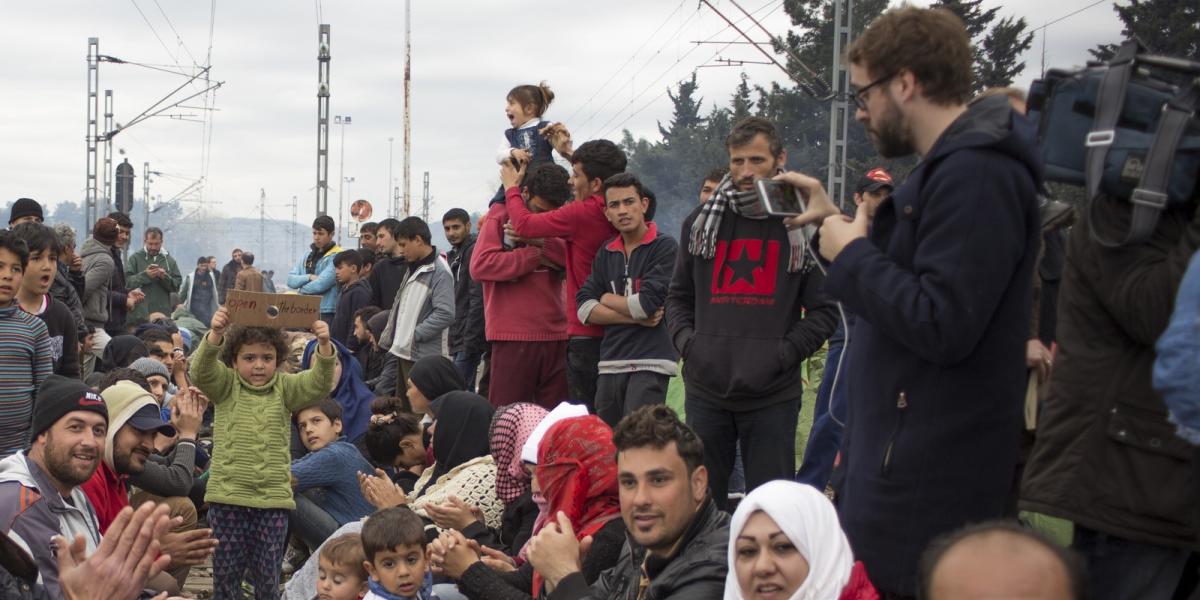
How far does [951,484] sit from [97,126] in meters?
34.7

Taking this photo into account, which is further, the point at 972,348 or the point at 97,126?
the point at 97,126

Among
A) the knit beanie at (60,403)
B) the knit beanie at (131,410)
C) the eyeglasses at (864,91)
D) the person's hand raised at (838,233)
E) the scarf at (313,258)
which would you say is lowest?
the knit beanie at (131,410)

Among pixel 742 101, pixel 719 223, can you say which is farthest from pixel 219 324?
pixel 742 101

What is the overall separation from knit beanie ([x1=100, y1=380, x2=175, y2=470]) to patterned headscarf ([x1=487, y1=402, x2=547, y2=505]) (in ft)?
5.90

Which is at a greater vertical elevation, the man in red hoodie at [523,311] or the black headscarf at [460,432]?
the man in red hoodie at [523,311]

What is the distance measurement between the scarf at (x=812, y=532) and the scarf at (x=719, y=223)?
2.33m

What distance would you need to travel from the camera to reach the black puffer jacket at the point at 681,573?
377cm

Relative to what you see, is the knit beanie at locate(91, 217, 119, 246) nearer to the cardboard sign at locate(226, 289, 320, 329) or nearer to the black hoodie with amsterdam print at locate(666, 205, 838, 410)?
the cardboard sign at locate(226, 289, 320, 329)

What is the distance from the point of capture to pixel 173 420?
7660mm

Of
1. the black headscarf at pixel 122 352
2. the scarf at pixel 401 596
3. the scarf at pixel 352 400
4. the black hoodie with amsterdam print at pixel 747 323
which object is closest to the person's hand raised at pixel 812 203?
the black hoodie with amsterdam print at pixel 747 323

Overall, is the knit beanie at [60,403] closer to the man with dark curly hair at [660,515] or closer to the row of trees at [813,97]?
the man with dark curly hair at [660,515]

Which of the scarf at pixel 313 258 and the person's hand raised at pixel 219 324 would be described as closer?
the person's hand raised at pixel 219 324

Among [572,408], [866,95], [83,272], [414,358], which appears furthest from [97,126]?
[866,95]

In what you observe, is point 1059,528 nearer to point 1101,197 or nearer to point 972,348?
point 972,348
